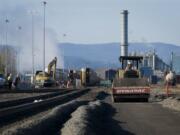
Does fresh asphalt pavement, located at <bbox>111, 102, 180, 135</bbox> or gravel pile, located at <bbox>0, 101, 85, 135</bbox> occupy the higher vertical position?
Result: gravel pile, located at <bbox>0, 101, 85, 135</bbox>

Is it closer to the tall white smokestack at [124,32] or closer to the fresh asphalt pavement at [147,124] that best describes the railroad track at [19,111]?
the fresh asphalt pavement at [147,124]

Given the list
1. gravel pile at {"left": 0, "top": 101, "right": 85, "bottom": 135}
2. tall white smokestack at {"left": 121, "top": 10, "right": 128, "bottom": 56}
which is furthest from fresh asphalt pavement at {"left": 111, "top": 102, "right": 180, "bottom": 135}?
tall white smokestack at {"left": 121, "top": 10, "right": 128, "bottom": 56}

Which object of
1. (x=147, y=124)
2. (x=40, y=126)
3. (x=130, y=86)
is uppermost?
(x=130, y=86)

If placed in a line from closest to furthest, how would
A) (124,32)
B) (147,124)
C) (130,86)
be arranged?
(147,124) → (130,86) → (124,32)

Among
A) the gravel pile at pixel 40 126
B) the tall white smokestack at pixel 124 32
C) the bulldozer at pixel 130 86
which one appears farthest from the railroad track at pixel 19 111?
the tall white smokestack at pixel 124 32

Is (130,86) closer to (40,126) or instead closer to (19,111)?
(19,111)

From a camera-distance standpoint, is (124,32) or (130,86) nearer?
(130,86)

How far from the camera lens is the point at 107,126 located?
22.1 meters

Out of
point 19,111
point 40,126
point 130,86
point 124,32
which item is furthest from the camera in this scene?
point 124,32

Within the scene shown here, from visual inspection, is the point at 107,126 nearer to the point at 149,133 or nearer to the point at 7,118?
the point at 149,133

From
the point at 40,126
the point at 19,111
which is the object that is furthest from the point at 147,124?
the point at 19,111

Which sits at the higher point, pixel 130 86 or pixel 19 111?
pixel 130 86

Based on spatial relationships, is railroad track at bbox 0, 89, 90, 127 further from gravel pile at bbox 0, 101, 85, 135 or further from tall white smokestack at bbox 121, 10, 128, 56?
tall white smokestack at bbox 121, 10, 128, 56

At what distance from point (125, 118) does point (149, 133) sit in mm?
6652
